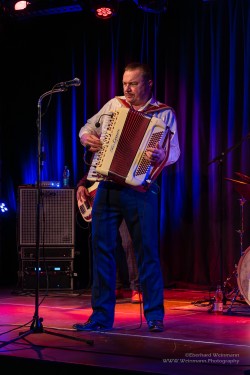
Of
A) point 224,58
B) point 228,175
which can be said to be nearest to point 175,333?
point 228,175

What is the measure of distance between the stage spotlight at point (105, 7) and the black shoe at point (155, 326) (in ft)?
12.7

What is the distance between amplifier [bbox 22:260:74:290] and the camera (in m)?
7.29

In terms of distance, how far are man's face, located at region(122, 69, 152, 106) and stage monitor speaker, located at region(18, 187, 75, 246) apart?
2915mm

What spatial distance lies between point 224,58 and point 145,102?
3.05 metres

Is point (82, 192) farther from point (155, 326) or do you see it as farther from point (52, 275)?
point (52, 275)

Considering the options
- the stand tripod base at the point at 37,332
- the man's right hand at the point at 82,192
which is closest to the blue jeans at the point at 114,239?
the stand tripod base at the point at 37,332

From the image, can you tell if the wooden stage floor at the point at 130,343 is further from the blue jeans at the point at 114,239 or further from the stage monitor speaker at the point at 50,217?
the stage monitor speaker at the point at 50,217

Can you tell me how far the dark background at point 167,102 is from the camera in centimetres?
732

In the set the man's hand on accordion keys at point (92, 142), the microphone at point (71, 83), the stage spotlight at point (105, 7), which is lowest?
the man's hand on accordion keys at point (92, 142)

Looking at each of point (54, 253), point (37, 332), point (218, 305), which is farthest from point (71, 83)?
point (54, 253)

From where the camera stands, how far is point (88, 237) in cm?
803

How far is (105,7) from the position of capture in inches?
274

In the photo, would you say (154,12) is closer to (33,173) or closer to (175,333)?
(33,173)

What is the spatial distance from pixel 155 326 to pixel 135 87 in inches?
68.8
